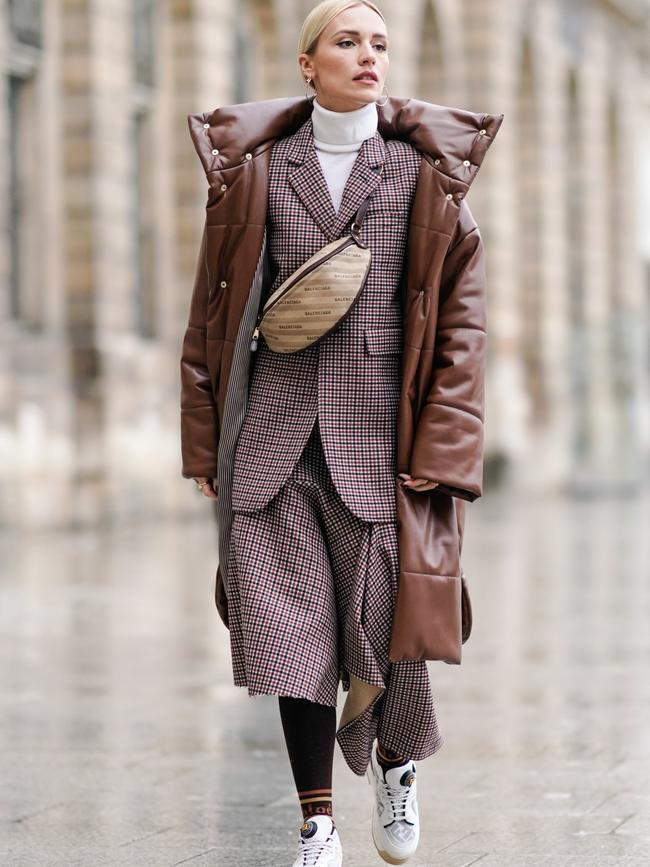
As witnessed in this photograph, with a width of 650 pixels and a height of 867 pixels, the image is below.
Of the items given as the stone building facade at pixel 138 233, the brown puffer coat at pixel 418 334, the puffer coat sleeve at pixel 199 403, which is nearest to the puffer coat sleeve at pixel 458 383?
the brown puffer coat at pixel 418 334

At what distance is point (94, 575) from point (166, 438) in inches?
317

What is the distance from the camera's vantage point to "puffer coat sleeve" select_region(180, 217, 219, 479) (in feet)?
15.5

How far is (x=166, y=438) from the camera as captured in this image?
2209 cm

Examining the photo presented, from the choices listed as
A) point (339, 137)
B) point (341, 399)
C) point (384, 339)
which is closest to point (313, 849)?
point (341, 399)

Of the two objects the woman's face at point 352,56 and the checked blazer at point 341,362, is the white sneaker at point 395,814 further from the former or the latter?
the woman's face at point 352,56

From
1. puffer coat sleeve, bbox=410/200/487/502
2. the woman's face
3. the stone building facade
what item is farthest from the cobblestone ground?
the stone building facade

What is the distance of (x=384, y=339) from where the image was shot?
4.62m

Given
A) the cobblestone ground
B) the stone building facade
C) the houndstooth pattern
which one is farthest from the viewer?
the stone building facade

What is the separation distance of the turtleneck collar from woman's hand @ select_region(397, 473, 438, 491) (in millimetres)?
789

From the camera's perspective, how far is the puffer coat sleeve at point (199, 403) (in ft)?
15.5

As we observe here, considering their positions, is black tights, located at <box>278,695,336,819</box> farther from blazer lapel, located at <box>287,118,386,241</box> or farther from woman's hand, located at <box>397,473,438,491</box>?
blazer lapel, located at <box>287,118,386,241</box>

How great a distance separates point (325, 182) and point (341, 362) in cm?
42

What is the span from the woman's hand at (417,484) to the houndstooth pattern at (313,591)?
102 millimetres

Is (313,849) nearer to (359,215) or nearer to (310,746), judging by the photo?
(310,746)
